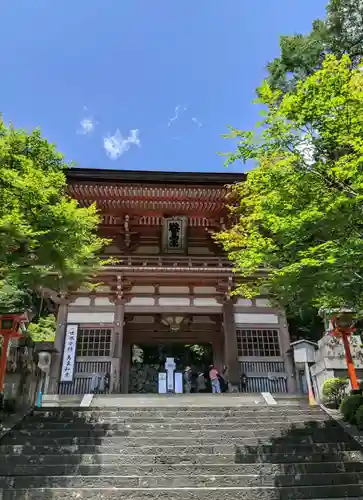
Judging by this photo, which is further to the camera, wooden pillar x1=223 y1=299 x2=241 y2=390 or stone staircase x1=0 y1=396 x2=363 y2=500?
wooden pillar x1=223 y1=299 x2=241 y2=390

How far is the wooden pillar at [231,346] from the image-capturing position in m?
14.9

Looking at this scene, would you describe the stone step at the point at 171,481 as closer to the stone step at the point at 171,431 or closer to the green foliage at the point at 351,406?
the stone step at the point at 171,431

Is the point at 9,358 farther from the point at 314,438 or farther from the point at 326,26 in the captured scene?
the point at 326,26

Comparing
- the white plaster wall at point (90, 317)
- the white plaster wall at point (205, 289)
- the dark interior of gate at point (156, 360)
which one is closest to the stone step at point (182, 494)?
the white plaster wall at point (90, 317)

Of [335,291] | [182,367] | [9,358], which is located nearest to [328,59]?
[335,291]

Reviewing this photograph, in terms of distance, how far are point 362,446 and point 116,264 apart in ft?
35.3

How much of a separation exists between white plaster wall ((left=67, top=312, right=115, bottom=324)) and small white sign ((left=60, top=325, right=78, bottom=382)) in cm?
36

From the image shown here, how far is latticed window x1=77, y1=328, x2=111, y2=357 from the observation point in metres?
15.5

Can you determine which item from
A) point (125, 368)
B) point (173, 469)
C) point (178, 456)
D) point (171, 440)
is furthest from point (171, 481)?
point (125, 368)

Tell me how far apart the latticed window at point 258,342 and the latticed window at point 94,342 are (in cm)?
536

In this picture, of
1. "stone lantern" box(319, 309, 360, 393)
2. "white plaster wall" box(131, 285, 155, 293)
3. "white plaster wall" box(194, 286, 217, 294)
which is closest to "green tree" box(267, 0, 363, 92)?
"white plaster wall" box(194, 286, 217, 294)

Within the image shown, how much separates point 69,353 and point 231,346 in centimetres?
640

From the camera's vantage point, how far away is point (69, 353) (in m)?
15.1

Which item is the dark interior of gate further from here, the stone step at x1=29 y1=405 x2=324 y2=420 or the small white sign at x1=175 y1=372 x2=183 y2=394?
the stone step at x1=29 y1=405 x2=324 y2=420
